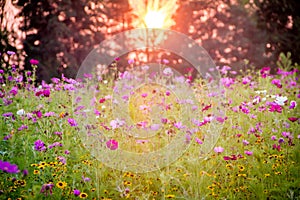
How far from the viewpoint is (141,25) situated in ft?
30.1

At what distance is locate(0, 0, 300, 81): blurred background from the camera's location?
289 inches

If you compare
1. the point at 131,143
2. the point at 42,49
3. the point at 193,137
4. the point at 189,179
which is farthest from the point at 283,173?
the point at 42,49

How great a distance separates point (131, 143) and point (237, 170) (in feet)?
3.27

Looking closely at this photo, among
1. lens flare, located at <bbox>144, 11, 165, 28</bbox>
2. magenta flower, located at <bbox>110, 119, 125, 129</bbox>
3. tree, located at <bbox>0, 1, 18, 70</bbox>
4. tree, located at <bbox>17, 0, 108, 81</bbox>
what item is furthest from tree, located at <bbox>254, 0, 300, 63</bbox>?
magenta flower, located at <bbox>110, 119, 125, 129</bbox>

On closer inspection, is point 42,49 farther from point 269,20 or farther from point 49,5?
point 269,20

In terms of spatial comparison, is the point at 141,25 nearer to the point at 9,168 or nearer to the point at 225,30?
the point at 225,30

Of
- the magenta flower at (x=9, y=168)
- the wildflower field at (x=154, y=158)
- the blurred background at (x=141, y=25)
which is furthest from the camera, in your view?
the blurred background at (x=141, y=25)

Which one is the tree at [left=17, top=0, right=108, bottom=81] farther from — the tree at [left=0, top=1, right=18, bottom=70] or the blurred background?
the tree at [left=0, top=1, right=18, bottom=70]

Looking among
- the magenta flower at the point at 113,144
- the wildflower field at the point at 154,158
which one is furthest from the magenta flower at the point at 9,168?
the magenta flower at the point at 113,144

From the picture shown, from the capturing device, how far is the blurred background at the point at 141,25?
7.35 m

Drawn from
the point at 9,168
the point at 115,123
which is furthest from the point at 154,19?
the point at 9,168

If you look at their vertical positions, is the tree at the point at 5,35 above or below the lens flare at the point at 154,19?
below

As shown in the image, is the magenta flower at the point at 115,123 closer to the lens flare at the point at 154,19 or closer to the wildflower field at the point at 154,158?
the wildflower field at the point at 154,158

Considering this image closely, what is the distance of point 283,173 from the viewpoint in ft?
9.05
